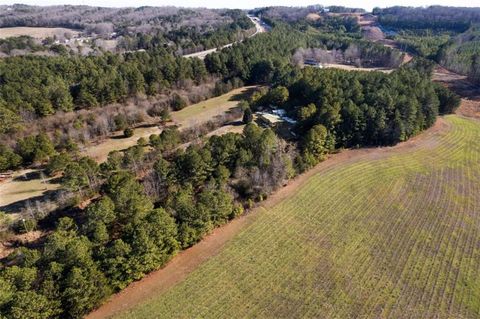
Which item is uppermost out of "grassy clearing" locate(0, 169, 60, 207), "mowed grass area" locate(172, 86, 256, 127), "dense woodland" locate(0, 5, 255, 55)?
"dense woodland" locate(0, 5, 255, 55)

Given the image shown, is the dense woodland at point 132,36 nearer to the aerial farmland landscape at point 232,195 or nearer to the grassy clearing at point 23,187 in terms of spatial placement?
the aerial farmland landscape at point 232,195

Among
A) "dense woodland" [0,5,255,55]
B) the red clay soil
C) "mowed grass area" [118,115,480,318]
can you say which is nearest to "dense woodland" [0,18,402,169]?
"dense woodland" [0,5,255,55]

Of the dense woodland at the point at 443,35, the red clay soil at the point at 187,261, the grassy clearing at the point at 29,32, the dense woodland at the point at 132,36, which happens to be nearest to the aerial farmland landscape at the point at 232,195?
the red clay soil at the point at 187,261

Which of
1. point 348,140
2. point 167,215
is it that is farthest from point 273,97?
point 167,215

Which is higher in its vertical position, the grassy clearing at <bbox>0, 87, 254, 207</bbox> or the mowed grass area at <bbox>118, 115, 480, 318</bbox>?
the grassy clearing at <bbox>0, 87, 254, 207</bbox>

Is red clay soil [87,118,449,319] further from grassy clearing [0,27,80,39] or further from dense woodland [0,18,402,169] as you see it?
grassy clearing [0,27,80,39]

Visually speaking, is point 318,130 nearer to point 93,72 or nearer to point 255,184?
point 255,184

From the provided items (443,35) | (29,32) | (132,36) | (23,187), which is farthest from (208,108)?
(443,35)
